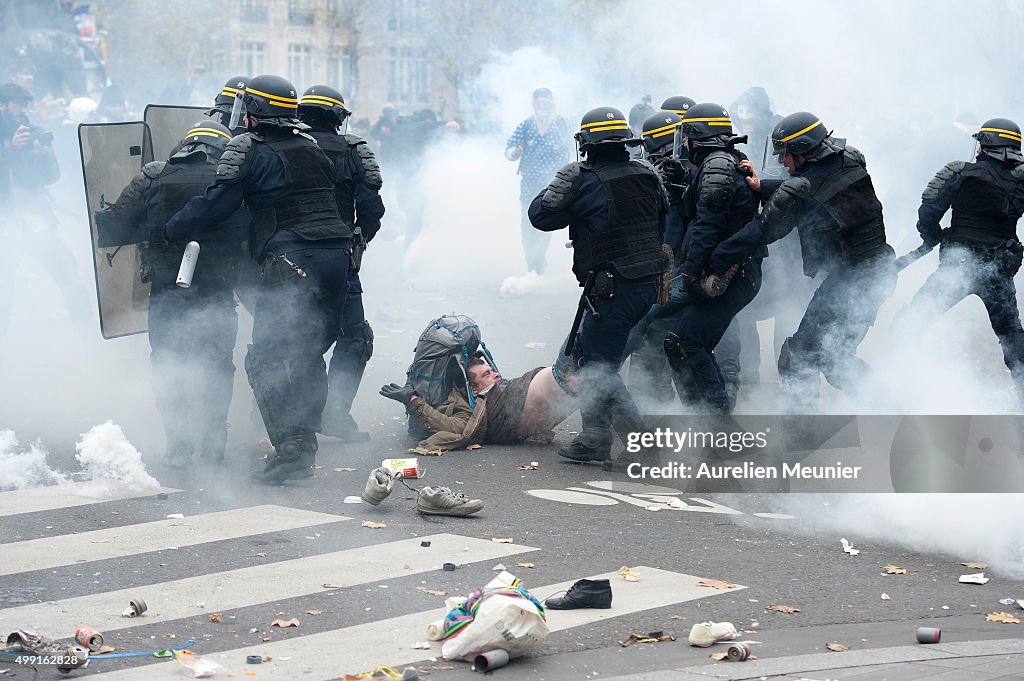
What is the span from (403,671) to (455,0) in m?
23.2

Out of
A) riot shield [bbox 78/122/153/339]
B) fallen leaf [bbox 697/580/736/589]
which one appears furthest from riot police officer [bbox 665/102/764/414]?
riot shield [bbox 78/122/153/339]

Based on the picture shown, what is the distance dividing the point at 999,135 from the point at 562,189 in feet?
9.47

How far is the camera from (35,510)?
21.4 feet

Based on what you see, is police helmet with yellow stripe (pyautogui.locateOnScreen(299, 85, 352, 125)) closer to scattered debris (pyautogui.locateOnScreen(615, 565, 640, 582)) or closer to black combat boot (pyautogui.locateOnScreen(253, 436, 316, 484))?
black combat boot (pyautogui.locateOnScreen(253, 436, 316, 484))

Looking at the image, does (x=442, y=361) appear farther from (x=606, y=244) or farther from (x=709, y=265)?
(x=709, y=265)

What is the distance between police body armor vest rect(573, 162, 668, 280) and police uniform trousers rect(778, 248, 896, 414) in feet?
2.85

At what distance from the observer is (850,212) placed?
7.62 meters

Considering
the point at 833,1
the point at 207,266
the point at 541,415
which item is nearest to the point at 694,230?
the point at 541,415

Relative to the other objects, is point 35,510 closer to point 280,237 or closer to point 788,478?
point 280,237

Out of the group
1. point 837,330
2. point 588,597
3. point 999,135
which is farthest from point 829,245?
point 588,597

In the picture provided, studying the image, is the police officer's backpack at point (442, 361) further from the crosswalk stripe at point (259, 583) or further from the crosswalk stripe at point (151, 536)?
the crosswalk stripe at point (259, 583)

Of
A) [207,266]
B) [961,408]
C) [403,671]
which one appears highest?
[207,266]

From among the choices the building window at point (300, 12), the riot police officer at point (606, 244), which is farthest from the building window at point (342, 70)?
the riot police officer at point (606, 244)

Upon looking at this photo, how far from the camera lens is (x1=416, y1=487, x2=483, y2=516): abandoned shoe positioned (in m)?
6.52
